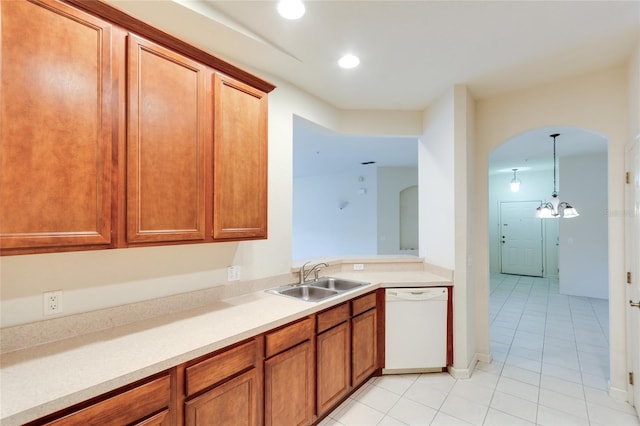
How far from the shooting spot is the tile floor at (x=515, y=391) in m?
2.16

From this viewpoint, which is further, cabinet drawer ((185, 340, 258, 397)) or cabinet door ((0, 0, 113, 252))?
cabinet drawer ((185, 340, 258, 397))

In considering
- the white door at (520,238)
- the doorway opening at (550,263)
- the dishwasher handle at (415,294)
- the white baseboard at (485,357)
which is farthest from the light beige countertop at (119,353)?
the white door at (520,238)

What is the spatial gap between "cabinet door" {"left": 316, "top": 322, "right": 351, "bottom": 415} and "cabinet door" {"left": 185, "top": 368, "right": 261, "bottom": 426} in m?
0.57

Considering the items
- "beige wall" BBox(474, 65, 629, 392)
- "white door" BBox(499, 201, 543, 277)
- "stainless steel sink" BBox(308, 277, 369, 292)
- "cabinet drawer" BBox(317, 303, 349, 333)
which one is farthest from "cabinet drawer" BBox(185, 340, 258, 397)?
"white door" BBox(499, 201, 543, 277)

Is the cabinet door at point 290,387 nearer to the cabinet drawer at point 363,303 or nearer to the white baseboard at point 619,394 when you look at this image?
the cabinet drawer at point 363,303

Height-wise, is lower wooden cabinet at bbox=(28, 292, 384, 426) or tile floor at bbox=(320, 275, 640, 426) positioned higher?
lower wooden cabinet at bbox=(28, 292, 384, 426)

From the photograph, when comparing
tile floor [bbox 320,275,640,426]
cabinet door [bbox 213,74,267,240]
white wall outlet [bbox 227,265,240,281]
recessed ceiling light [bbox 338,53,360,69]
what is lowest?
tile floor [bbox 320,275,640,426]

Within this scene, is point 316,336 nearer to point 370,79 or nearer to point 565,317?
point 370,79

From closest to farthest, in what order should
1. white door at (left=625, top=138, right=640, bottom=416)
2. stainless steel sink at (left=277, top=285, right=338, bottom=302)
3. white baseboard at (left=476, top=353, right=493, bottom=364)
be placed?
white door at (left=625, top=138, right=640, bottom=416), stainless steel sink at (left=277, top=285, right=338, bottom=302), white baseboard at (left=476, top=353, right=493, bottom=364)

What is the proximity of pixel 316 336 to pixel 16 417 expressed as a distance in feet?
4.87

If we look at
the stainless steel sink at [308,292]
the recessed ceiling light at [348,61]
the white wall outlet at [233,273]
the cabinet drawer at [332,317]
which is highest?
the recessed ceiling light at [348,61]

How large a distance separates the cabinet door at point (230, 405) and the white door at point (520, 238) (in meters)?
8.09

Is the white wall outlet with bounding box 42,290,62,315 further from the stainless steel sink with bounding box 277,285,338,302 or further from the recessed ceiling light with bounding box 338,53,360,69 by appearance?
the recessed ceiling light with bounding box 338,53,360,69

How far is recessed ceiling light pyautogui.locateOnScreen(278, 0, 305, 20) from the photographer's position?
67.3 inches
